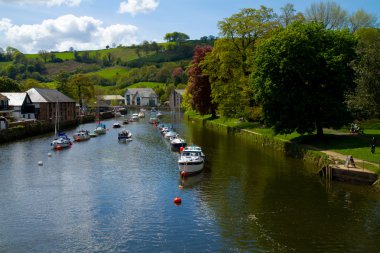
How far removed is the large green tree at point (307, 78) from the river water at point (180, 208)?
7084mm

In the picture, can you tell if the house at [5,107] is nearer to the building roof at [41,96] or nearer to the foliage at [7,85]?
the building roof at [41,96]

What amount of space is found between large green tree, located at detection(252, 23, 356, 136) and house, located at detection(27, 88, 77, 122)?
2762 inches

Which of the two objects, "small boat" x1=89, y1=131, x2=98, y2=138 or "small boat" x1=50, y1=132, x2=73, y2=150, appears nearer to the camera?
"small boat" x1=50, y1=132, x2=73, y2=150

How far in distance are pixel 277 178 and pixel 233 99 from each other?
4129 centimetres

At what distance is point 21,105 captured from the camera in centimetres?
10950

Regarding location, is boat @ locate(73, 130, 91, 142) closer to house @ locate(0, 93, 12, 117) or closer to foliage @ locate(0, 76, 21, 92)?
house @ locate(0, 93, 12, 117)

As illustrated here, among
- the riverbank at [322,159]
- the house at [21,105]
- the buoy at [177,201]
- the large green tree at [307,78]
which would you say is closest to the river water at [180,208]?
the buoy at [177,201]

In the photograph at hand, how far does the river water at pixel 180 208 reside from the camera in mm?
29922

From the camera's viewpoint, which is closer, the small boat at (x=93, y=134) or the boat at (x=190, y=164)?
the boat at (x=190, y=164)

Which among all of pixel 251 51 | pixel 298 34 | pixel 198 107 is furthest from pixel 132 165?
pixel 198 107

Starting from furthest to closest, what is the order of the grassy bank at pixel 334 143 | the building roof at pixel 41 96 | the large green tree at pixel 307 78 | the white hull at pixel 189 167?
the building roof at pixel 41 96, the large green tree at pixel 307 78, the white hull at pixel 189 167, the grassy bank at pixel 334 143

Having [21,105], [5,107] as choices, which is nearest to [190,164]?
[5,107]

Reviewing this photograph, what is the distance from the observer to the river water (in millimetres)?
29922

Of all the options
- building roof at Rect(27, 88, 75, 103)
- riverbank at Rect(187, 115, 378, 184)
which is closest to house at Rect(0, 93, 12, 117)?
building roof at Rect(27, 88, 75, 103)
